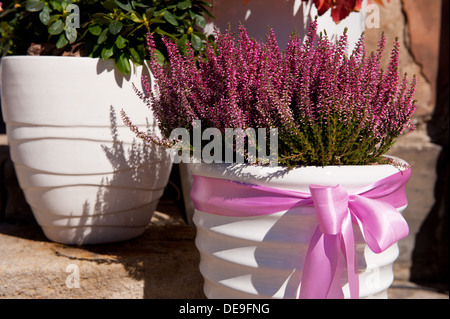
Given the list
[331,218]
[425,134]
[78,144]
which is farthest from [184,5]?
[425,134]

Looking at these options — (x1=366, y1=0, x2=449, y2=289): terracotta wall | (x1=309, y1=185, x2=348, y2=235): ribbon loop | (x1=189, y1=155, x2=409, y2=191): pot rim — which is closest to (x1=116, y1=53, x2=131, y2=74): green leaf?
(x1=189, y1=155, x2=409, y2=191): pot rim

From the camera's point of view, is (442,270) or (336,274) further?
(442,270)

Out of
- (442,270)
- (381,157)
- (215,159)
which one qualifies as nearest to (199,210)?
(215,159)

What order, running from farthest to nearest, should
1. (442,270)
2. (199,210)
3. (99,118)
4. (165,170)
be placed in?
1. (442,270)
2. (165,170)
3. (99,118)
4. (199,210)

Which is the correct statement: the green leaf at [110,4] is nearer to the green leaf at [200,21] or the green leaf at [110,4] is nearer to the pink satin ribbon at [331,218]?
the green leaf at [200,21]

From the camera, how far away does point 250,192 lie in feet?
3.18

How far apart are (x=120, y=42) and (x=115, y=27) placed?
0.04m

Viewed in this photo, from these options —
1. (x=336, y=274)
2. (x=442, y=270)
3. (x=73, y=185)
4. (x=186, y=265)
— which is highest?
(x=73, y=185)

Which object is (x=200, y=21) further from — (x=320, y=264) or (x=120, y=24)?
(x=320, y=264)

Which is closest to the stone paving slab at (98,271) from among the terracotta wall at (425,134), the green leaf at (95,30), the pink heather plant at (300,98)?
the pink heather plant at (300,98)

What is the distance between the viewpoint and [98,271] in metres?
1.31

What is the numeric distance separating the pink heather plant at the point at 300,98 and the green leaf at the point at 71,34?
0.43 metres

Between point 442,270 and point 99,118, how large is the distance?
68.7 inches

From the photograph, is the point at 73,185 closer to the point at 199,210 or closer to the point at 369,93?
the point at 199,210
